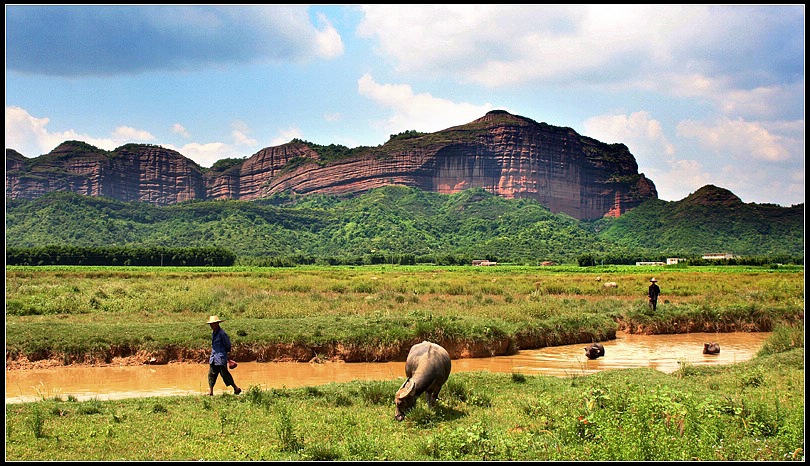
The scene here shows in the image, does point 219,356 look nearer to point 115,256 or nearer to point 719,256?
point 115,256

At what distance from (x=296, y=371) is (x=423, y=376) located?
27.5ft

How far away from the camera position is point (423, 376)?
33.3ft

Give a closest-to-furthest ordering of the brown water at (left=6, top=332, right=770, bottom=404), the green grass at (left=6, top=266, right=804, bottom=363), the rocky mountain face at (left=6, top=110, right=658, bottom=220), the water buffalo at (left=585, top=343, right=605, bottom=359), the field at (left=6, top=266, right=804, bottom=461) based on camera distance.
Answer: the field at (left=6, top=266, right=804, bottom=461), the brown water at (left=6, top=332, right=770, bottom=404), the green grass at (left=6, top=266, right=804, bottom=363), the water buffalo at (left=585, top=343, right=605, bottom=359), the rocky mountain face at (left=6, top=110, right=658, bottom=220)

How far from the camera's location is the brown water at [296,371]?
→ 48.7ft

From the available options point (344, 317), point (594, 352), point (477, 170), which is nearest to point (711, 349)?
point (594, 352)

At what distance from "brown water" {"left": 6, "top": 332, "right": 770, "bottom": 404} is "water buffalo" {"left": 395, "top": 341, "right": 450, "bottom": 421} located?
5.01 meters

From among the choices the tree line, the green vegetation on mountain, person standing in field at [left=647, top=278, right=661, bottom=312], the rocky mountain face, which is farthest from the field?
the rocky mountain face

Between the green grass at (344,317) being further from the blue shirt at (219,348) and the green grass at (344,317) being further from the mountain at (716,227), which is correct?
the mountain at (716,227)

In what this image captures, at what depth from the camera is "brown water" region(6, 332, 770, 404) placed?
14.9 metres

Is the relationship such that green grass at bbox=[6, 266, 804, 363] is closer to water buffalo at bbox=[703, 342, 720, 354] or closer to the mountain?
water buffalo at bbox=[703, 342, 720, 354]

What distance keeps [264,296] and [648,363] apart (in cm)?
1831

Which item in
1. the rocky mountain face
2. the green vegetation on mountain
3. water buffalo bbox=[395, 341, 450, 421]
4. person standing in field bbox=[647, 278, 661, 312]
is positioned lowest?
water buffalo bbox=[395, 341, 450, 421]

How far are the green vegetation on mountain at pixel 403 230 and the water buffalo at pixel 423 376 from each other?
91.5 meters

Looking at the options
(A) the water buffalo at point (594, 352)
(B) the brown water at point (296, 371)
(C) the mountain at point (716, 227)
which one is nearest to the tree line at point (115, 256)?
(B) the brown water at point (296, 371)
